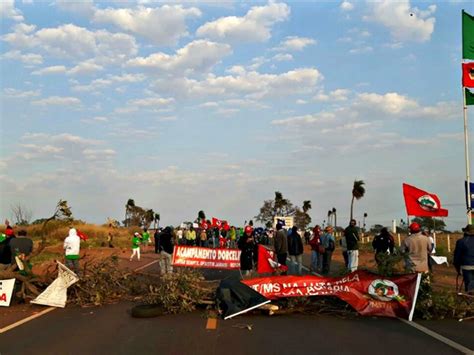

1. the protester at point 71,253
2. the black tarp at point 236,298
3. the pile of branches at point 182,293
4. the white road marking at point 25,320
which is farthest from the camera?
the protester at point 71,253

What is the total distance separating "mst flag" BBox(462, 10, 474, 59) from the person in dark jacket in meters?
9.90

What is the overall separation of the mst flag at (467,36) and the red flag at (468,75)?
525 millimetres

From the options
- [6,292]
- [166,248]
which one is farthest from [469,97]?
[6,292]

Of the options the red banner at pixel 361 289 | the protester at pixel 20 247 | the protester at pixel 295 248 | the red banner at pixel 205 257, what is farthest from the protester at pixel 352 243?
the protester at pixel 20 247

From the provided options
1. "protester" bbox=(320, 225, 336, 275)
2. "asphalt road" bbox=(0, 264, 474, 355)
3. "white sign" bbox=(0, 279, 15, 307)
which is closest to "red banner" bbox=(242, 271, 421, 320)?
"asphalt road" bbox=(0, 264, 474, 355)

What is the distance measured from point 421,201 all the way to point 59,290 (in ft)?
40.9

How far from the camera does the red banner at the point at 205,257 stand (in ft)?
48.2

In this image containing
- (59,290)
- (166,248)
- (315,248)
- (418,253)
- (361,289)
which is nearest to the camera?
(361,289)

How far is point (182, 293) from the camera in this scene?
35.0 feet

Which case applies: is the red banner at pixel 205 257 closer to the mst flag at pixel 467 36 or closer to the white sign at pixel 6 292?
the white sign at pixel 6 292

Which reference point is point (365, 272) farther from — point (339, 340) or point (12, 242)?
point (12, 242)

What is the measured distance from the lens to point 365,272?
10.6 m

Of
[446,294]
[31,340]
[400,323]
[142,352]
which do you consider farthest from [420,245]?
[31,340]

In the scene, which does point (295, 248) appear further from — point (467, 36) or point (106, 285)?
point (467, 36)
